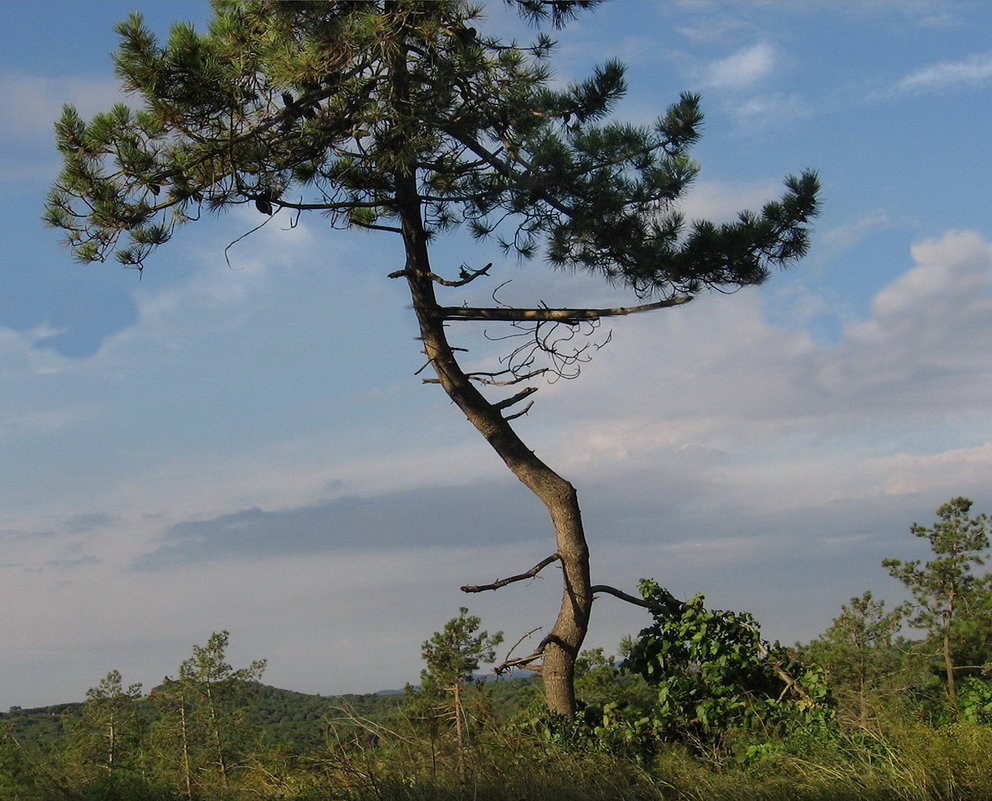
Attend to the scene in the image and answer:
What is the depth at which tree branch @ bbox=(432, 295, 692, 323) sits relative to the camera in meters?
8.91

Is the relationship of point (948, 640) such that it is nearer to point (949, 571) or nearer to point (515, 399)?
point (949, 571)

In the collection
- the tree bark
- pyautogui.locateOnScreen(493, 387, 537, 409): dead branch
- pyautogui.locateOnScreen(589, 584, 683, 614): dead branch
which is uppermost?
pyautogui.locateOnScreen(493, 387, 537, 409): dead branch

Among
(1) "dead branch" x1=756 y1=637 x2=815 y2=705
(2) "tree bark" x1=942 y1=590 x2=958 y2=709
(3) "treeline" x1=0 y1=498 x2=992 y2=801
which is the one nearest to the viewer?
(3) "treeline" x1=0 y1=498 x2=992 y2=801

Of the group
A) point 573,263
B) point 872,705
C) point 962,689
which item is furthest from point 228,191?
point 962,689

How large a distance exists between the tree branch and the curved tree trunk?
14cm

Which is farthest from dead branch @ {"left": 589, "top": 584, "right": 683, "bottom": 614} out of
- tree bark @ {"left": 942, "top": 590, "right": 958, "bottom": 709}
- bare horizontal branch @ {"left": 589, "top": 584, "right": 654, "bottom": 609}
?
tree bark @ {"left": 942, "top": 590, "right": 958, "bottom": 709}

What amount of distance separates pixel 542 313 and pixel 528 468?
149cm

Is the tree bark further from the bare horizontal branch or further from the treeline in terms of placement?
the bare horizontal branch

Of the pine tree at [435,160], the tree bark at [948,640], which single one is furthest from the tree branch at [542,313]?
the tree bark at [948,640]

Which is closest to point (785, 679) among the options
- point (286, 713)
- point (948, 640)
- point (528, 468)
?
point (528, 468)

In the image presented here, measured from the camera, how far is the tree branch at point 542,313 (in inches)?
351

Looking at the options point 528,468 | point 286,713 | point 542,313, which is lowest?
point 286,713

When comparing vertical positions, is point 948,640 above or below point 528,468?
below

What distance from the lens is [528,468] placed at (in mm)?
8562
